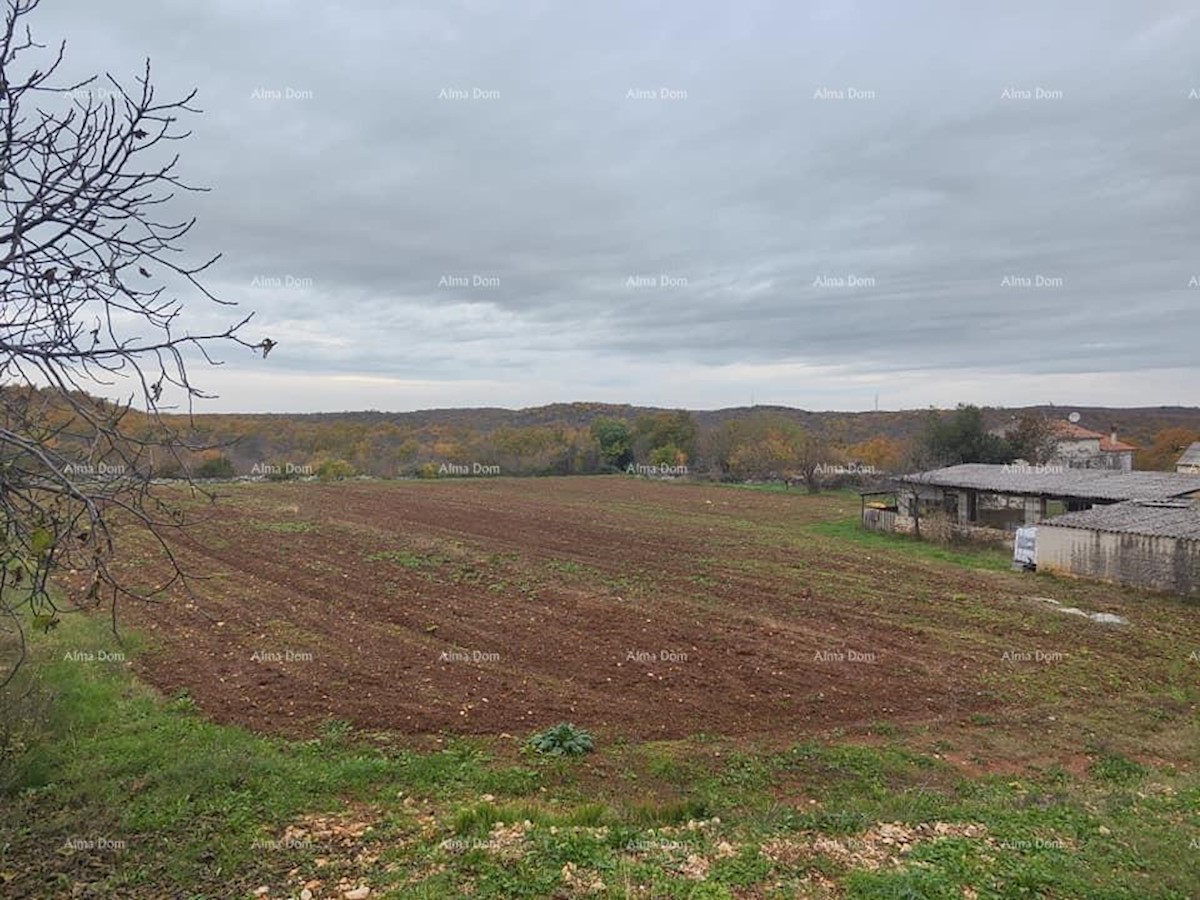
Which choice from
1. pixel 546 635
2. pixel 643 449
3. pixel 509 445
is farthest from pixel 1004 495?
pixel 509 445

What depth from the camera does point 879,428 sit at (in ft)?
302

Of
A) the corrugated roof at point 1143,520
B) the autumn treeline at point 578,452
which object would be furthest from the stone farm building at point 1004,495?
the autumn treeline at point 578,452

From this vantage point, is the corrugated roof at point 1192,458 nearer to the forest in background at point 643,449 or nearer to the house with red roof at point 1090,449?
the house with red roof at point 1090,449

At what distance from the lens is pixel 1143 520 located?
15.9 m

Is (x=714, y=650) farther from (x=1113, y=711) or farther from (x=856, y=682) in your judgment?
(x=1113, y=711)

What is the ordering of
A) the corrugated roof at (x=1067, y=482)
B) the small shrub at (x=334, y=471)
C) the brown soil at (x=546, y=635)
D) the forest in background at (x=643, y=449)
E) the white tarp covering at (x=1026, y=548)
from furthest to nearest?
the small shrub at (x=334, y=471)
the forest in background at (x=643, y=449)
the corrugated roof at (x=1067, y=482)
the white tarp covering at (x=1026, y=548)
the brown soil at (x=546, y=635)

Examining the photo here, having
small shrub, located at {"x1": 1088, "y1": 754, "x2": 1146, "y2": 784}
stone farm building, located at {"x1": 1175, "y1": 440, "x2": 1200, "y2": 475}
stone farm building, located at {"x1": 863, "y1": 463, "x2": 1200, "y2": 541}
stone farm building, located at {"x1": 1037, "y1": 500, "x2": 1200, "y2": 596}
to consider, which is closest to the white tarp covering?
stone farm building, located at {"x1": 1037, "y1": 500, "x2": 1200, "y2": 596}

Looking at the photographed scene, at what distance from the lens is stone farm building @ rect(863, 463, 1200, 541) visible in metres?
19.4

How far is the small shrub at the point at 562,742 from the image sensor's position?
673 cm

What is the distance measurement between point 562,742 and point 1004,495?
19836mm

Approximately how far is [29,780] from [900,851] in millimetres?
6424

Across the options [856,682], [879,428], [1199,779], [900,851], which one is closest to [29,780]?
[900,851]

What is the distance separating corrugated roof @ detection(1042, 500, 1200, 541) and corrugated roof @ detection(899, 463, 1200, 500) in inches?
49.5

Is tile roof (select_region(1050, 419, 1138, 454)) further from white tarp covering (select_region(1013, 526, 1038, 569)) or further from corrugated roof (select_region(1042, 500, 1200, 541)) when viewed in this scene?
white tarp covering (select_region(1013, 526, 1038, 569))
